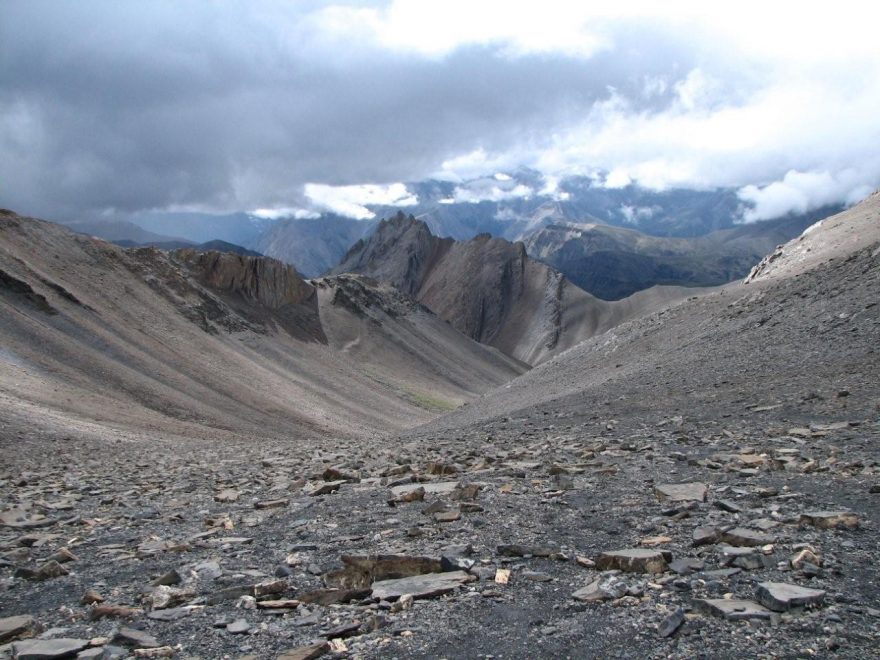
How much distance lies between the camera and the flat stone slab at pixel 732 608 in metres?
6.04

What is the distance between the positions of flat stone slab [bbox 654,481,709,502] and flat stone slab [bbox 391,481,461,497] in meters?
3.58

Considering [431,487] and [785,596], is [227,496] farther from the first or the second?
[785,596]

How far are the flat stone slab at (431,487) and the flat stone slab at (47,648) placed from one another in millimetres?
6422

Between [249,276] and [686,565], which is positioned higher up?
[249,276]

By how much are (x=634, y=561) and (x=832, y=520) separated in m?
2.75

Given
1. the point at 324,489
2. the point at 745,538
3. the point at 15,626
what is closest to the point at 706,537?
the point at 745,538

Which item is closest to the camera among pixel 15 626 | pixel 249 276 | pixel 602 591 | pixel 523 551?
pixel 602 591

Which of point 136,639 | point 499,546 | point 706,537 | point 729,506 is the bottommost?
point 136,639

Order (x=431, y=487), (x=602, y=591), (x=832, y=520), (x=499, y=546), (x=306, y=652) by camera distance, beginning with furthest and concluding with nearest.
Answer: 1. (x=431, y=487)
2. (x=499, y=546)
3. (x=832, y=520)
4. (x=602, y=591)
5. (x=306, y=652)

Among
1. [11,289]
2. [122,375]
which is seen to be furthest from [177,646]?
[11,289]

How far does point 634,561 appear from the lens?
753cm

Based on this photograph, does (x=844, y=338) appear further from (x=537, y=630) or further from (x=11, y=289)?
(x=11, y=289)

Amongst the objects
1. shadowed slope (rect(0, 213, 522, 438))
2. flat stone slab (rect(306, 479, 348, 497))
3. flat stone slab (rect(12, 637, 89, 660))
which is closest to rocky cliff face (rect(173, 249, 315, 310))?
shadowed slope (rect(0, 213, 522, 438))

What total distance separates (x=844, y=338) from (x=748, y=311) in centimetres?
1013
